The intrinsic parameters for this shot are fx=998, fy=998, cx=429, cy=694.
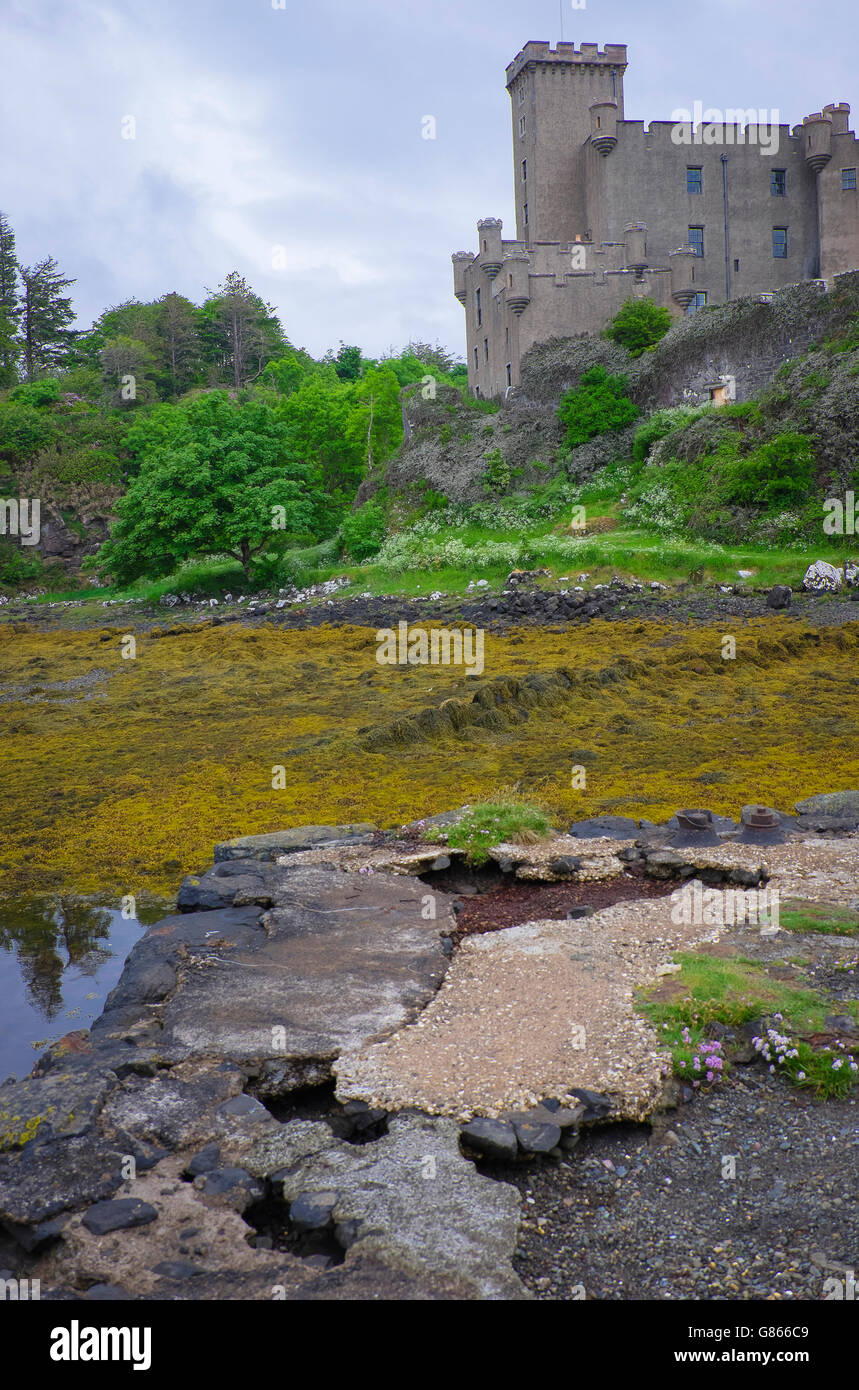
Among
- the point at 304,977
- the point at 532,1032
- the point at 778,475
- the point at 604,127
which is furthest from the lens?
the point at 604,127

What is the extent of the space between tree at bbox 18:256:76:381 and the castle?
41.8 meters

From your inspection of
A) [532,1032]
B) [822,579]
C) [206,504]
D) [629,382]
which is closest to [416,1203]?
[532,1032]

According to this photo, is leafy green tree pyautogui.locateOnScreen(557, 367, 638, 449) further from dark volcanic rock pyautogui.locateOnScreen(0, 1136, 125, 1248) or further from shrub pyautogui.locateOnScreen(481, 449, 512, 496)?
dark volcanic rock pyautogui.locateOnScreen(0, 1136, 125, 1248)

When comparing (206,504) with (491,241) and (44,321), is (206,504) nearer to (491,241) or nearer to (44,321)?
(491,241)

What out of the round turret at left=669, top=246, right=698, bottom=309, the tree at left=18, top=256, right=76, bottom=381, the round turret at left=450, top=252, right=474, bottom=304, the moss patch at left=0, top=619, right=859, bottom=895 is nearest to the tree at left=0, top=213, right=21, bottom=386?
the tree at left=18, top=256, right=76, bottom=381

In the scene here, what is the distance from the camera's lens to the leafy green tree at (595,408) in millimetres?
39094

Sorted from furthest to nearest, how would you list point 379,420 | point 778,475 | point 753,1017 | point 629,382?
point 379,420 < point 629,382 < point 778,475 < point 753,1017

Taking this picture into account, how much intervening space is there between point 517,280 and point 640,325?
5710mm

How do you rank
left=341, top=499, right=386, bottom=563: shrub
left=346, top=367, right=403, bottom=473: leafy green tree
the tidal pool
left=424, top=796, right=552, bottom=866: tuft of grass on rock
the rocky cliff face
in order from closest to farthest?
1. the tidal pool
2. left=424, top=796, right=552, bottom=866: tuft of grass on rock
3. the rocky cliff face
4. left=341, top=499, right=386, bottom=563: shrub
5. left=346, top=367, right=403, bottom=473: leafy green tree

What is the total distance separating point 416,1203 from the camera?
4.00 meters

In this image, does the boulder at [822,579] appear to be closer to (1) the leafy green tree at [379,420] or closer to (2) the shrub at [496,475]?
(2) the shrub at [496,475]

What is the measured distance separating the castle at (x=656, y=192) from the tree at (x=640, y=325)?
12.3 feet

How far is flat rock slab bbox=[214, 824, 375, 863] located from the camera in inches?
343

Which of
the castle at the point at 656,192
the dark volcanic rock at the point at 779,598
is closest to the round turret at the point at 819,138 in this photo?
the castle at the point at 656,192
